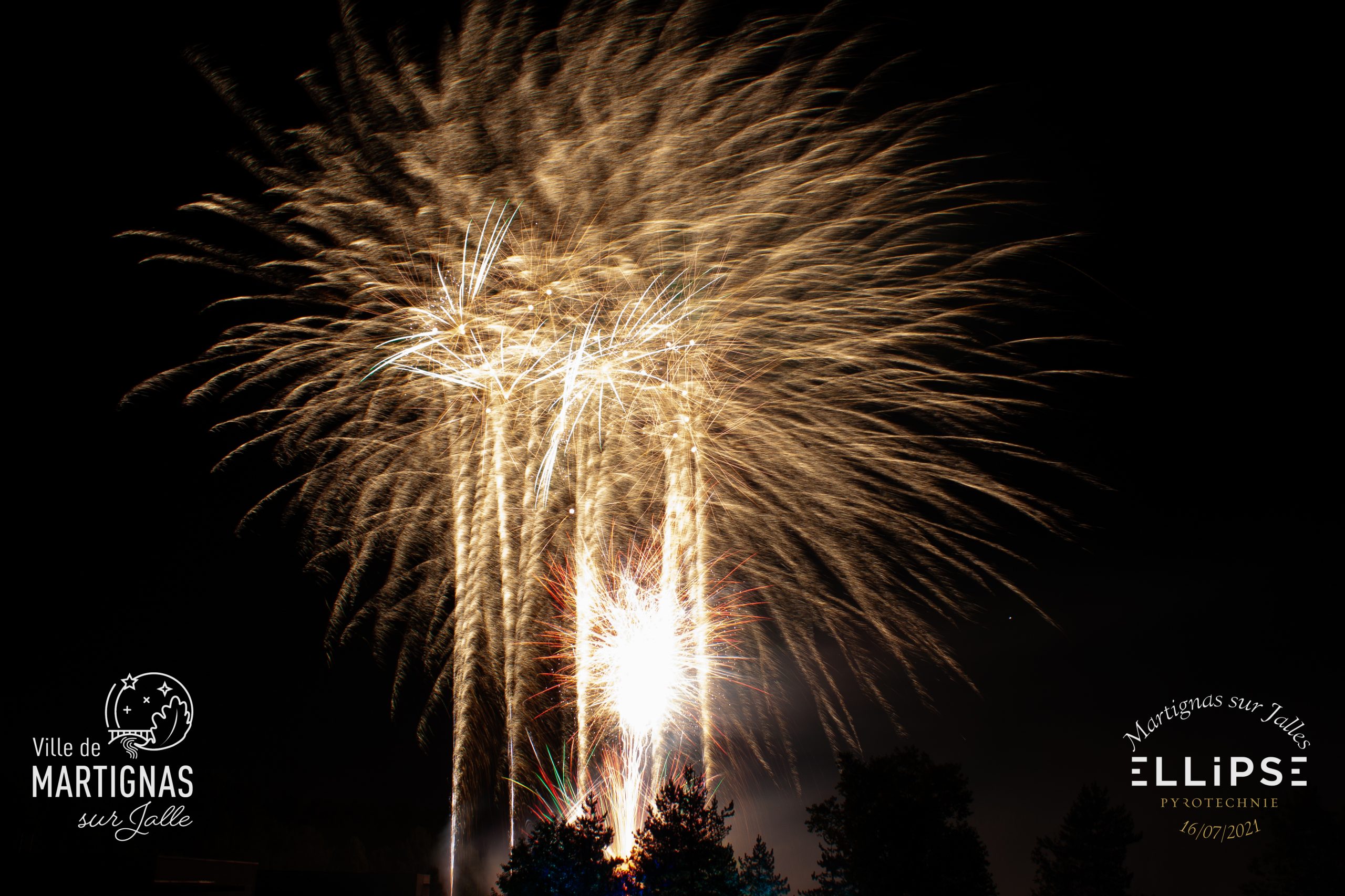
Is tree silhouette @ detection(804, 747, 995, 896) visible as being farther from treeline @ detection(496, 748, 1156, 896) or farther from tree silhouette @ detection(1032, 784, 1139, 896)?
tree silhouette @ detection(1032, 784, 1139, 896)

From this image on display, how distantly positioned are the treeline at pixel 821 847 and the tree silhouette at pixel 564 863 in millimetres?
20

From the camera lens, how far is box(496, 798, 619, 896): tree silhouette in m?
17.0

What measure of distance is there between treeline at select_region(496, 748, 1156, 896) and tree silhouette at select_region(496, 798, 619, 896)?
20mm

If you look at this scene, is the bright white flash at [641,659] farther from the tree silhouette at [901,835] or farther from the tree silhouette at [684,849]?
the tree silhouette at [901,835]

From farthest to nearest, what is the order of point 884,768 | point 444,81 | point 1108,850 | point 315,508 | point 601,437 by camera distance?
point 1108,850
point 884,768
point 601,437
point 315,508
point 444,81

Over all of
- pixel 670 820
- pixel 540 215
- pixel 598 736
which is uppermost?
pixel 540 215

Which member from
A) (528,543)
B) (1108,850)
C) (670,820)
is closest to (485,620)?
(528,543)

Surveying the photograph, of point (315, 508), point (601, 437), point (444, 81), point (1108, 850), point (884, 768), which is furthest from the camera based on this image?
point (1108, 850)

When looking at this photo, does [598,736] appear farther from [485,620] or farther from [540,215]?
[540,215]

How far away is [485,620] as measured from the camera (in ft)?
55.7

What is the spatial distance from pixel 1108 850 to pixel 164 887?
25.0 meters

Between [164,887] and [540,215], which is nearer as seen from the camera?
[540,215]

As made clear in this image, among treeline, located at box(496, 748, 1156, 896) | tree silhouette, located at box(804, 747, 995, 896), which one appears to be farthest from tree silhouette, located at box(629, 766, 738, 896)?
tree silhouette, located at box(804, 747, 995, 896)

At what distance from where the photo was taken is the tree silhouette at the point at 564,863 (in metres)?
17.0
